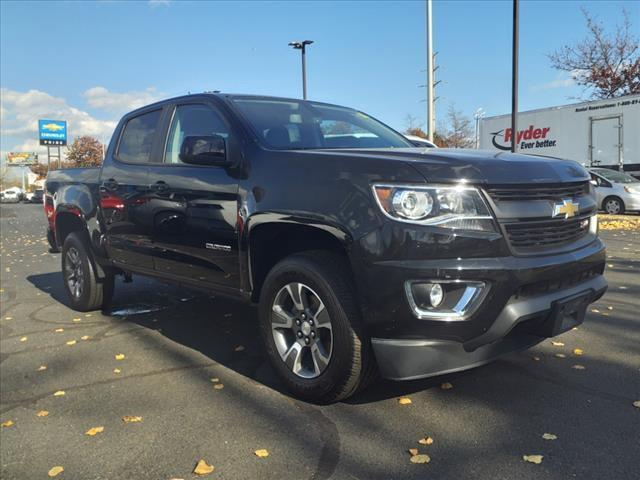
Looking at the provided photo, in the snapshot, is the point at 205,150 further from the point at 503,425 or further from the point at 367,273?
the point at 503,425

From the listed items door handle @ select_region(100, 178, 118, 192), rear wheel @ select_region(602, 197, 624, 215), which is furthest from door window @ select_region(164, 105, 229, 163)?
rear wheel @ select_region(602, 197, 624, 215)

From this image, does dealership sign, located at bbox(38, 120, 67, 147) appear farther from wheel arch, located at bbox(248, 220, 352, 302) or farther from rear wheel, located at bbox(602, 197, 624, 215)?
wheel arch, located at bbox(248, 220, 352, 302)

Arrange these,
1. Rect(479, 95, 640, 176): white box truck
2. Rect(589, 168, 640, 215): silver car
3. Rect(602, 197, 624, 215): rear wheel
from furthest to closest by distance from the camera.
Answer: Rect(479, 95, 640, 176): white box truck → Rect(602, 197, 624, 215): rear wheel → Rect(589, 168, 640, 215): silver car

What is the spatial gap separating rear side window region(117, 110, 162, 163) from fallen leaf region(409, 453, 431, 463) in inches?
126

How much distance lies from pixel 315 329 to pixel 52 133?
84.0 metres

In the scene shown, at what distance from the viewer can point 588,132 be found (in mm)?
17578

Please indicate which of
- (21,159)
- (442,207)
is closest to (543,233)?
(442,207)

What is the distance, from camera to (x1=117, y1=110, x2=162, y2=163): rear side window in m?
4.69

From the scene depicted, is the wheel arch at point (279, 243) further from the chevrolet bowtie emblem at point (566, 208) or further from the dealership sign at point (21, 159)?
the dealership sign at point (21, 159)

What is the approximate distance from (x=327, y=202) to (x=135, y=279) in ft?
18.7

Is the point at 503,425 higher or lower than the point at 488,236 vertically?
lower

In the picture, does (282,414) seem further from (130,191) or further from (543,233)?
(130,191)

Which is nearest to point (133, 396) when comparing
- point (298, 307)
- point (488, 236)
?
point (298, 307)

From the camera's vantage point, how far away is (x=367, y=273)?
9.05 ft
